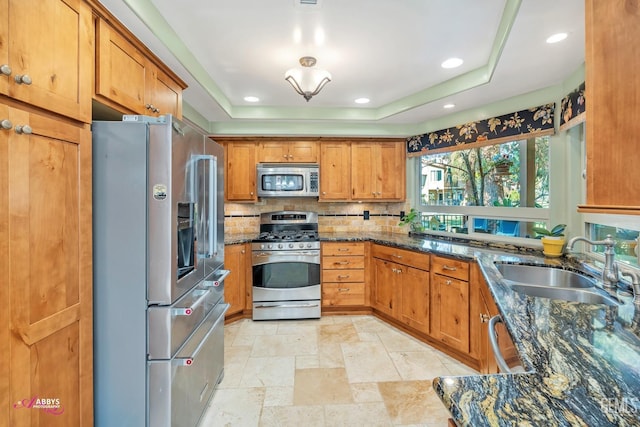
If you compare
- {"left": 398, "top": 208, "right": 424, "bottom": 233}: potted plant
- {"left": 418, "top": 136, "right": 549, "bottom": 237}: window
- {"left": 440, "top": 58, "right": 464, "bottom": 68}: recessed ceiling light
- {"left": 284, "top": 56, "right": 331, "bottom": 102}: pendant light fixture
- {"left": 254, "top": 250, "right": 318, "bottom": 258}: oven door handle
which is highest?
{"left": 440, "top": 58, "right": 464, "bottom": 68}: recessed ceiling light

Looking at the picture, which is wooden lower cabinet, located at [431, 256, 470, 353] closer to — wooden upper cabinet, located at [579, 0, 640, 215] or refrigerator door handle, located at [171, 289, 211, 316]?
wooden upper cabinet, located at [579, 0, 640, 215]

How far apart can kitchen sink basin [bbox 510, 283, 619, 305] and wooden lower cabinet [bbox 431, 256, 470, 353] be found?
0.70m

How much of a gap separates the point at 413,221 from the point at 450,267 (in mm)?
1242

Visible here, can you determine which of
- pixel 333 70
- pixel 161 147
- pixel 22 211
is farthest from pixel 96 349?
pixel 333 70

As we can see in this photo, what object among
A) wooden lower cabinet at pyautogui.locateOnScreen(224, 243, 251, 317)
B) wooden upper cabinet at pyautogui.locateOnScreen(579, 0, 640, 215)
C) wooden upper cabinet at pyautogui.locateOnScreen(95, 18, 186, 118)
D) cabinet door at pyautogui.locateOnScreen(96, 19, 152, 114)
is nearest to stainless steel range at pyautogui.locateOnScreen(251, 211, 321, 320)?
wooden lower cabinet at pyautogui.locateOnScreen(224, 243, 251, 317)

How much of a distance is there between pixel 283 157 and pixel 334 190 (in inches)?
31.3

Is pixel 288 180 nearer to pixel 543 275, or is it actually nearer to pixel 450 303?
pixel 450 303

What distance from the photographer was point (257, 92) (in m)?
2.94

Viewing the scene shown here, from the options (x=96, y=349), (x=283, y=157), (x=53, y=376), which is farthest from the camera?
(x=283, y=157)

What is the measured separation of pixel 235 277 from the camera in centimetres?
335

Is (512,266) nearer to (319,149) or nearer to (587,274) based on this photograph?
(587,274)

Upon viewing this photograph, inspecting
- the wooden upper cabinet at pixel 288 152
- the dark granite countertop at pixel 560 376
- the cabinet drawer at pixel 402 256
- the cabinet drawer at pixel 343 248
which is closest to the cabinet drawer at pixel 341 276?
the cabinet drawer at pixel 343 248

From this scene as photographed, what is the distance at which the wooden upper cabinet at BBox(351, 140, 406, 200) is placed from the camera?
3781 millimetres

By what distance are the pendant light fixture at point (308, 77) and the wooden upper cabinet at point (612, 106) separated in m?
1.54
